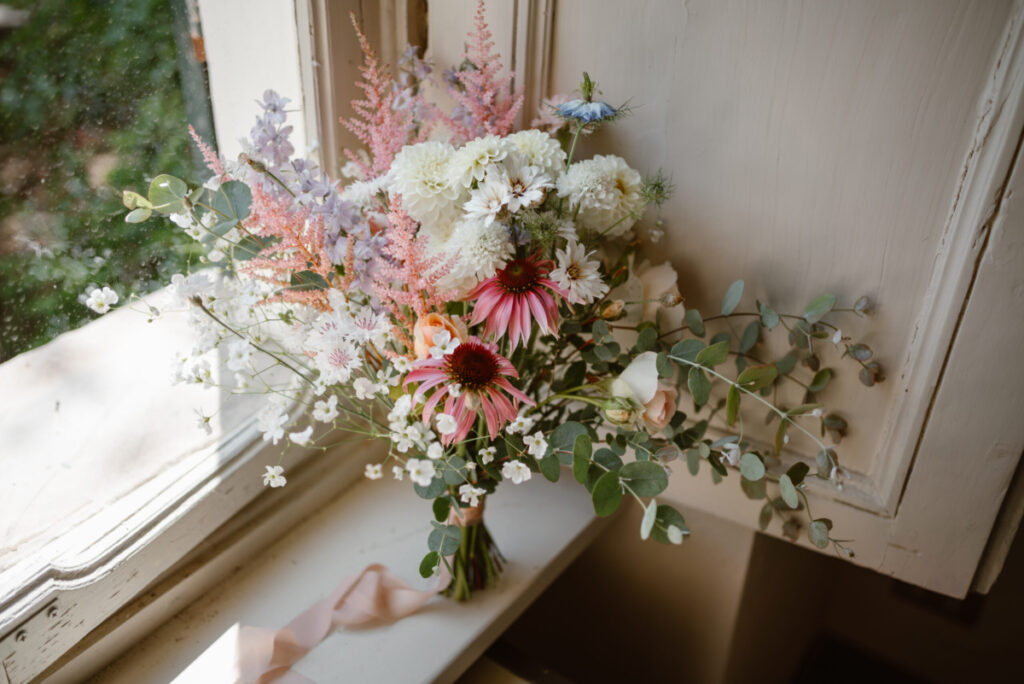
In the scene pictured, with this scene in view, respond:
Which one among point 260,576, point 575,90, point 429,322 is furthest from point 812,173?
point 260,576

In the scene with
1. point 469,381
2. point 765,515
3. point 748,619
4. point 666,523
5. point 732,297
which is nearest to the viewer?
point 469,381

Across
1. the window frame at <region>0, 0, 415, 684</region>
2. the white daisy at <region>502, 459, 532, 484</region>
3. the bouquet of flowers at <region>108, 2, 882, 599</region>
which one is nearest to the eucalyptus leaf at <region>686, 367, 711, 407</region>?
the bouquet of flowers at <region>108, 2, 882, 599</region>

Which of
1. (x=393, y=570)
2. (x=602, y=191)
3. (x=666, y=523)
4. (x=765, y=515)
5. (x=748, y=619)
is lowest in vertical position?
(x=748, y=619)

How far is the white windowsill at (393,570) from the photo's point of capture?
899 millimetres

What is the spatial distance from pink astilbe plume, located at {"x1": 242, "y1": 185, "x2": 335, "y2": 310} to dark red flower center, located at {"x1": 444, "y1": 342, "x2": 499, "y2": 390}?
148 millimetres

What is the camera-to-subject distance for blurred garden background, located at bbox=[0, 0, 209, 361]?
0.74 meters

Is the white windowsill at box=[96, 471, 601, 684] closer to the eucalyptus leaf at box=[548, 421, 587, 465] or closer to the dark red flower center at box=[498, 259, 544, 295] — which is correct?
the eucalyptus leaf at box=[548, 421, 587, 465]

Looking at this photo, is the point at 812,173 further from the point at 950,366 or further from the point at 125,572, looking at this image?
the point at 125,572

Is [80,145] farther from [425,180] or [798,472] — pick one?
[798,472]

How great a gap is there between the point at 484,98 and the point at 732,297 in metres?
0.37

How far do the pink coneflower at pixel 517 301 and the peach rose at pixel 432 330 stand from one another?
0.02 m

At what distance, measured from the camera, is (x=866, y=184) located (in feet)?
2.65

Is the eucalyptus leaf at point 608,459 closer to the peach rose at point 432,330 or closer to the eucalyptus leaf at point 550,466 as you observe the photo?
the eucalyptus leaf at point 550,466

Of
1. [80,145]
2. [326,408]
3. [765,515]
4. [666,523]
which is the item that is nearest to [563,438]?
[666,523]
